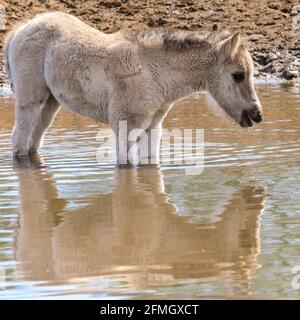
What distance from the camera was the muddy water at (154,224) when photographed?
18.3ft

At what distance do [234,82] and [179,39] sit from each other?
30.0 inches

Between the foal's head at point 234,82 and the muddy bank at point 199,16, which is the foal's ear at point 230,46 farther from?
the muddy bank at point 199,16

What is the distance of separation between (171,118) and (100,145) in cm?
246

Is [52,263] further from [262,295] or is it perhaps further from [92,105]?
[92,105]

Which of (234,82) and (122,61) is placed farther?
(122,61)

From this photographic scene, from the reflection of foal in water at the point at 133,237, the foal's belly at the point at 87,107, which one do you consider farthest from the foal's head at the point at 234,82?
the reflection of foal in water at the point at 133,237

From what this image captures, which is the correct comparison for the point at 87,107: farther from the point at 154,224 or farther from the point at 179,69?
the point at 154,224

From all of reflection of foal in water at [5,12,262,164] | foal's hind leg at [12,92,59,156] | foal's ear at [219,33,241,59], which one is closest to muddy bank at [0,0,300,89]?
foal's hind leg at [12,92,59,156]

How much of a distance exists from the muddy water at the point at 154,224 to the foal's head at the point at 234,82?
50 cm

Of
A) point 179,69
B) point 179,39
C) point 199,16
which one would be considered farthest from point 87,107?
point 199,16

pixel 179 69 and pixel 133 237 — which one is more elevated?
pixel 179 69

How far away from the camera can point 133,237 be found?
6.80 meters

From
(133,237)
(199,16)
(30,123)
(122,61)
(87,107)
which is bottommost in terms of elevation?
(199,16)

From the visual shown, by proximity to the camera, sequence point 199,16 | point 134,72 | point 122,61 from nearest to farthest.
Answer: point 134,72 < point 122,61 < point 199,16
